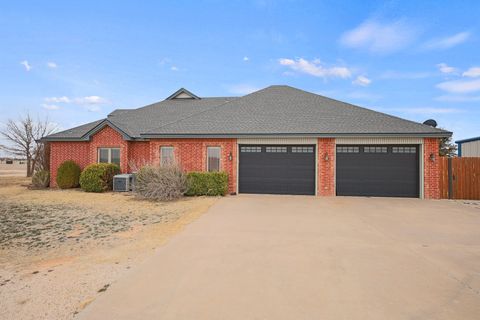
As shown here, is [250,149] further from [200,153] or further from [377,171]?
[377,171]

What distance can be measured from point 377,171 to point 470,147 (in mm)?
10974

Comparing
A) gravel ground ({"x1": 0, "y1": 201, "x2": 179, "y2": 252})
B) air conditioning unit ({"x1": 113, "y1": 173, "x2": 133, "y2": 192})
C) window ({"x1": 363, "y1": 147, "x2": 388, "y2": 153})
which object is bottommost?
gravel ground ({"x1": 0, "y1": 201, "x2": 179, "y2": 252})

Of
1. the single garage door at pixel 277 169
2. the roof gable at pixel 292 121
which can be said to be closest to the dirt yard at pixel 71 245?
the single garage door at pixel 277 169

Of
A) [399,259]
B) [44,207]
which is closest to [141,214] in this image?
[44,207]

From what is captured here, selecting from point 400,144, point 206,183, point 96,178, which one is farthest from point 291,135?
point 96,178

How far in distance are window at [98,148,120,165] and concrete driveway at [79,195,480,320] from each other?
10.0 metres

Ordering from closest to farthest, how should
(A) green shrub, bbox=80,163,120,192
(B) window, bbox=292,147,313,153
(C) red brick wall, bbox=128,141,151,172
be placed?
(B) window, bbox=292,147,313,153, (A) green shrub, bbox=80,163,120,192, (C) red brick wall, bbox=128,141,151,172

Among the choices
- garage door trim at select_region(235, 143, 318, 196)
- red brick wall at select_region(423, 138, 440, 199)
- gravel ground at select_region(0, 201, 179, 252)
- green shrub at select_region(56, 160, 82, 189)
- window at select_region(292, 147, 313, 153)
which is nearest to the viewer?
gravel ground at select_region(0, 201, 179, 252)

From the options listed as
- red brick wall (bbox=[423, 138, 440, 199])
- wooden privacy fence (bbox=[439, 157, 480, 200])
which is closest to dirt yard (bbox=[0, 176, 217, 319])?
red brick wall (bbox=[423, 138, 440, 199])

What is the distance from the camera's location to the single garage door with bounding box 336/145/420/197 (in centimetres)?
1251

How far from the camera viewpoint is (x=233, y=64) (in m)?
16.3

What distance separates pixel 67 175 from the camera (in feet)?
49.8

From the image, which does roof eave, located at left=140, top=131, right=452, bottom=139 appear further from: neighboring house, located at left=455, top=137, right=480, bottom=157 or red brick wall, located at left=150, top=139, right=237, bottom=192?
neighboring house, located at left=455, top=137, right=480, bottom=157

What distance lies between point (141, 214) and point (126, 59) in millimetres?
10641
